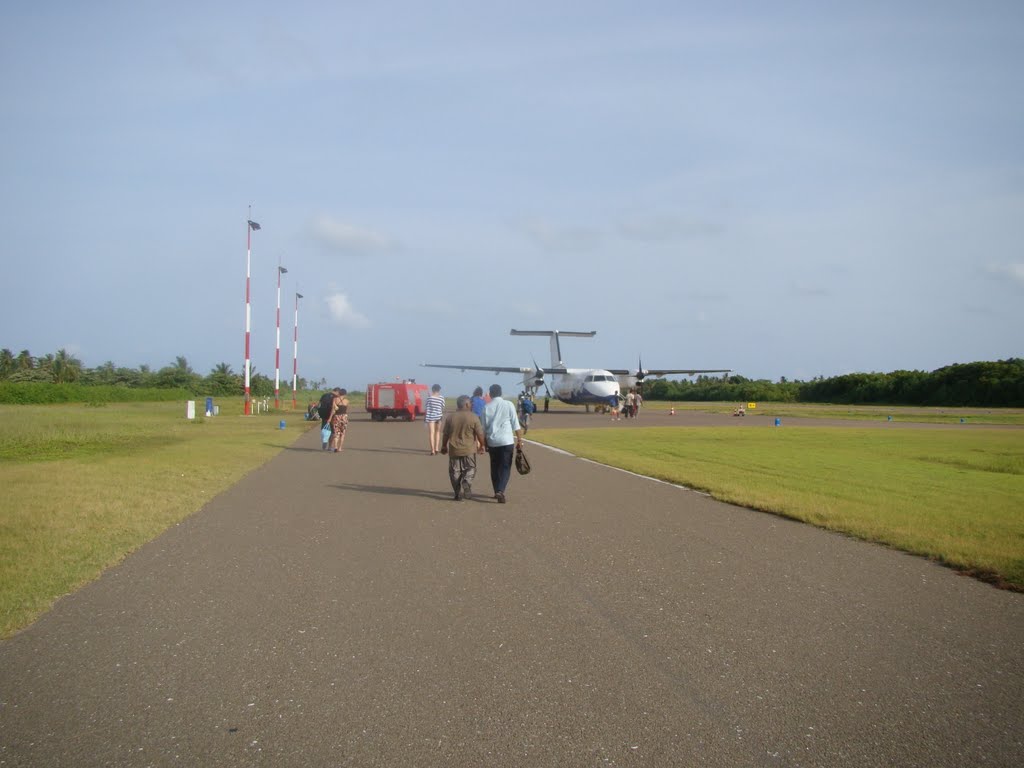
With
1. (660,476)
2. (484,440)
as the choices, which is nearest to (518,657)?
(484,440)

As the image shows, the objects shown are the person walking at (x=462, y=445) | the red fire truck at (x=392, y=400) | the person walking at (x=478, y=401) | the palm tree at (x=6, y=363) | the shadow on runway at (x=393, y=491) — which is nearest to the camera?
the person walking at (x=462, y=445)

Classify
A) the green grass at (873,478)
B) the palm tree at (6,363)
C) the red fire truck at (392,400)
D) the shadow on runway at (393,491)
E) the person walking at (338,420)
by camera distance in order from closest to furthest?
the green grass at (873,478) → the shadow on runway at (393,491) → the person walking at (338,420) → the red fire truck at (392,400) → the palm tree at (6,363)

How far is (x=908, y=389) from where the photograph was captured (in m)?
82.5

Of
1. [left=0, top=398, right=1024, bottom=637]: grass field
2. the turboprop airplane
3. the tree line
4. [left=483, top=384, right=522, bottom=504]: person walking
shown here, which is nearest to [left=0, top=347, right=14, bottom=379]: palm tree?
the tree line

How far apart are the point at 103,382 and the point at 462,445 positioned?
10233 centimetres

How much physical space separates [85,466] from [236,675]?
1373 centimetres

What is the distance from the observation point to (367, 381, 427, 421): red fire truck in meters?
43.9

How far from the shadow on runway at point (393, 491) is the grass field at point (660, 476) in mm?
2115

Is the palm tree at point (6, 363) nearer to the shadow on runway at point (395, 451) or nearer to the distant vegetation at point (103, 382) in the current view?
the distant vegetation at point (103, 382)

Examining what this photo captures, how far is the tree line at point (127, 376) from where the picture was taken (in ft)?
311

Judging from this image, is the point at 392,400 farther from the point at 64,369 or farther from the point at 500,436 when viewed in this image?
the point at 64,369

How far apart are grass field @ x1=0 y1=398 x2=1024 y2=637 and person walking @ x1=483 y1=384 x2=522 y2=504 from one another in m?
3.42

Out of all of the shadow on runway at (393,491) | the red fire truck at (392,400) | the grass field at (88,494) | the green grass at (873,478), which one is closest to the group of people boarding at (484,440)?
the shadow on runway at (393,491)

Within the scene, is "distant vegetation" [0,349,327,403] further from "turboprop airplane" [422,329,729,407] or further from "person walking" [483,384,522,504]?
"person walking" [483,384,522,504]
